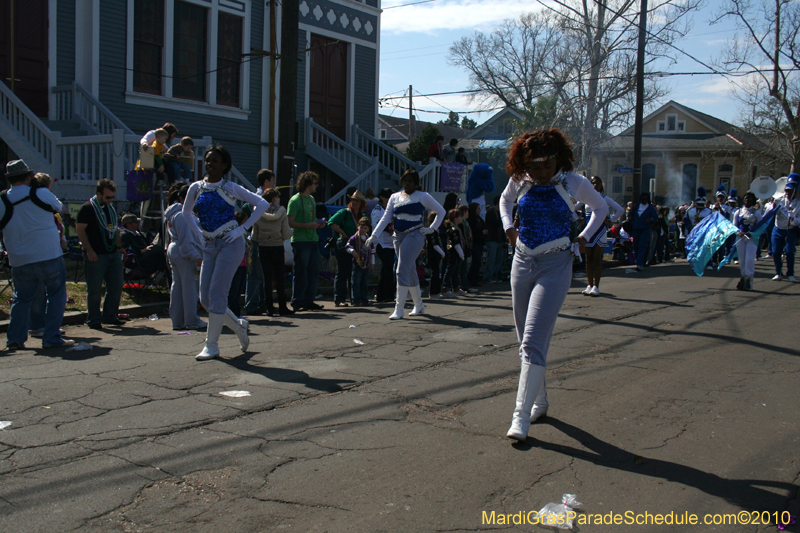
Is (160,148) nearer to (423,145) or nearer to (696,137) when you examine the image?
(423,145)

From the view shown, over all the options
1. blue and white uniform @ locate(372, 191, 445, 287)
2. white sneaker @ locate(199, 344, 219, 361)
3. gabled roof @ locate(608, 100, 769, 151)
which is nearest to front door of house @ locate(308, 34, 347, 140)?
blue and white uniform @ locate(372, 191, 445, 287)

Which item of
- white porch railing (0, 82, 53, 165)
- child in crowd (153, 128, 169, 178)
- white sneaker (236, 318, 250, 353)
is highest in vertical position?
white porch railing (0, 82, 53, 165)

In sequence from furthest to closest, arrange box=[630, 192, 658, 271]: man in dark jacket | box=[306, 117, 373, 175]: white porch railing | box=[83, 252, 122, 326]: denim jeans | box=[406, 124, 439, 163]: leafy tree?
box=[406, 124, 439, 163]: leafy tree
box=[306, 117, 373, 175]: white porch railing
box=[630, 192, 658, 271]: man in dark jacket
box=[83, 252, 122, 326]: denim jeans

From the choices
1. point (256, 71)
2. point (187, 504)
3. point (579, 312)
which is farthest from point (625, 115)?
point (187, 504)

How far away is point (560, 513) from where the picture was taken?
3.43 meters

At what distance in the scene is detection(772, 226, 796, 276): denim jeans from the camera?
14.9 meters

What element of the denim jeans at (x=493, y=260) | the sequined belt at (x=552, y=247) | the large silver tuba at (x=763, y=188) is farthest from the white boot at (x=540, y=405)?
the large silver tuba at (x=763, y=188)

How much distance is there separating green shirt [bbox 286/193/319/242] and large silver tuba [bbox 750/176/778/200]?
11974 mm

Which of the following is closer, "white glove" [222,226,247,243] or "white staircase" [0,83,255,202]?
"white glove" [222,226,247,243]

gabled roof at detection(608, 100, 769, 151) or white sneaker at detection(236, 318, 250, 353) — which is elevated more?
gabled roof at detection(608, 100, 769, 151)

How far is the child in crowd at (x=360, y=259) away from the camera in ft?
35.8

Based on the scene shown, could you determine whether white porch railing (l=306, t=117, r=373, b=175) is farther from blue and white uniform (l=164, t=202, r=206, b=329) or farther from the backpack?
the backpack

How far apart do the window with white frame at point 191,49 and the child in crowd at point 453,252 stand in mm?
8666

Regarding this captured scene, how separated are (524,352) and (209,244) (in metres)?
3.41
